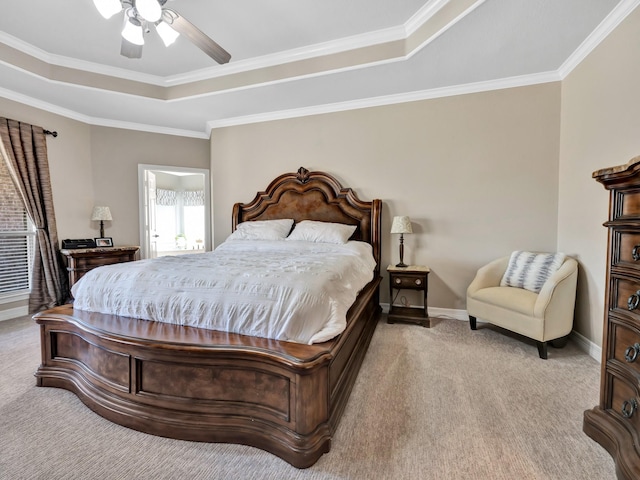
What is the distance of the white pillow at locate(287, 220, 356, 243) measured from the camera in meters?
3.38

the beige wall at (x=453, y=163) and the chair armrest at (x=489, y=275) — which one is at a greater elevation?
the beige wall at (x=453, y=163)

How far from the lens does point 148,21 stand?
1.96 meters

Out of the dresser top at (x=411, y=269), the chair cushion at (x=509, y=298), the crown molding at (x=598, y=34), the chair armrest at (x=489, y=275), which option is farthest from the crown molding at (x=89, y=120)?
the crown molding at (x=598, y=34)

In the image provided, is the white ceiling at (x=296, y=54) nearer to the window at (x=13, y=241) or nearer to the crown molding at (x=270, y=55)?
the crown molding at (x=270, y=55)

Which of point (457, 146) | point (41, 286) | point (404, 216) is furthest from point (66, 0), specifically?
point (457, 146)

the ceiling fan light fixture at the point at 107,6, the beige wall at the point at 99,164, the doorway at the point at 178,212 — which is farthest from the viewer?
the doorway at the point at 178,212

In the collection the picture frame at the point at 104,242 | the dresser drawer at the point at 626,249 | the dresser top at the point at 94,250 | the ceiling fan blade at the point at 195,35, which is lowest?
the dresser top at the point at 94,250

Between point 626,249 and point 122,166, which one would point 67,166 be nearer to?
point 122,166

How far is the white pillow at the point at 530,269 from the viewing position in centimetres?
271

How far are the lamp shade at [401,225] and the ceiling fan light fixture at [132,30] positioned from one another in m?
2.84

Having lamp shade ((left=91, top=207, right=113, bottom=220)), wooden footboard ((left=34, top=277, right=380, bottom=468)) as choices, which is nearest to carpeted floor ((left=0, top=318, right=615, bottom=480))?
wooden footboard ((left=34, top=277, right=380, bottom=468))

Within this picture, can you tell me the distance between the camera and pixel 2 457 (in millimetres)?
1399

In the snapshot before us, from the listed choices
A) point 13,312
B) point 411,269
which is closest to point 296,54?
point 411,269

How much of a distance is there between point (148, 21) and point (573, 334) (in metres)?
4.36
